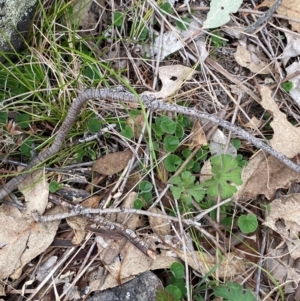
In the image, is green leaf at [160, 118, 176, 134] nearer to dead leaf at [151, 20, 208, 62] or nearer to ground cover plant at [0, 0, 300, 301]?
ground cover plant at [0, 0, 300, 301]

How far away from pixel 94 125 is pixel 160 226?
64 cm

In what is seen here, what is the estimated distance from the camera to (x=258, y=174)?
2531 millimetres

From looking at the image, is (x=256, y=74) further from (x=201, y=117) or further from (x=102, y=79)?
(x=102, y=79)

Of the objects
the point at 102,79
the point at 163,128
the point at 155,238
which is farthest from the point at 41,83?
the point at 155,238

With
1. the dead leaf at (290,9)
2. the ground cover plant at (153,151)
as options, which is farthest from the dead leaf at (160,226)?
the dead leaf at (290,9)

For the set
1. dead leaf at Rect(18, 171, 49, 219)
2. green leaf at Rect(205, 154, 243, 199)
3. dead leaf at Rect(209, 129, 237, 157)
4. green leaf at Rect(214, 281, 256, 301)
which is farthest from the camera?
dead leaf at Rect(209, 129, 237, 157)

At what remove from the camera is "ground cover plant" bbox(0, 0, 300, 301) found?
2.37 m

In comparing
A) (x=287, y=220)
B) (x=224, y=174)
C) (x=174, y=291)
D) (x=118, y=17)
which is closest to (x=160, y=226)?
(x=174, y=291)

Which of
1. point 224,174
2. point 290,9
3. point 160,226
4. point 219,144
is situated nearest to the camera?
point 224,174

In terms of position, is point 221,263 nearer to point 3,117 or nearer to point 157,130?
point 157,130

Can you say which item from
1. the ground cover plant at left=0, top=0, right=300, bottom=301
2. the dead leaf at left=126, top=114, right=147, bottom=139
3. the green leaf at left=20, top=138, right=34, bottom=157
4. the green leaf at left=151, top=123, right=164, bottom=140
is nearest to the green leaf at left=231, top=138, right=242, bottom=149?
the ground cover plant at left=0, top=0, right=300, bottom=301

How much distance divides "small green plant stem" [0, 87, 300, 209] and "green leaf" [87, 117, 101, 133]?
151 millimetres

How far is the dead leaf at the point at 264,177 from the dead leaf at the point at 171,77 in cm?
57

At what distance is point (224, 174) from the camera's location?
2.32m
